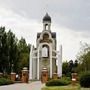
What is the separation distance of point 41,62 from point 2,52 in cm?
744

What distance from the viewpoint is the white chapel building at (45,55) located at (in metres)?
67.2

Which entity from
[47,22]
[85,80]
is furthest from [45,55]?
[85,80]

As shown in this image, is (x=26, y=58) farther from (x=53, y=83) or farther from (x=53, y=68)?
(x=53, y=83)

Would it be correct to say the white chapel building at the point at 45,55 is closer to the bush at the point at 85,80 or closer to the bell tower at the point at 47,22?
the bell tower at the point at 47,22

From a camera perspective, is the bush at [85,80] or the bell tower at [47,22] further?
the bell tower at [47,22]

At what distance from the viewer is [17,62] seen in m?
71.1

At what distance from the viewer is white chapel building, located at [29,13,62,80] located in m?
67.2

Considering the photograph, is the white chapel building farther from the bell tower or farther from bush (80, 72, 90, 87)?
bush (80, 72, 90, 87)

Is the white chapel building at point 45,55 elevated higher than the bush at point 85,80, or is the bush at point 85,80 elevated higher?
the white chapel building at point 45,55

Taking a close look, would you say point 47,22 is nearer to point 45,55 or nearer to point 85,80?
point 45,55

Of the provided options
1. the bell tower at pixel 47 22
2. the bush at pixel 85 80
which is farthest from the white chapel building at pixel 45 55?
the bush at pixel 85 80

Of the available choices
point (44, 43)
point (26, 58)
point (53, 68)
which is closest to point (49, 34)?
point (44, 43)

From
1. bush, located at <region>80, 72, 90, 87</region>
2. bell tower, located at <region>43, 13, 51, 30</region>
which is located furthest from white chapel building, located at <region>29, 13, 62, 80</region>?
bush, located at <region>80, 72, 90, 87</region>

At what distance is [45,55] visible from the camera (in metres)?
68.1
